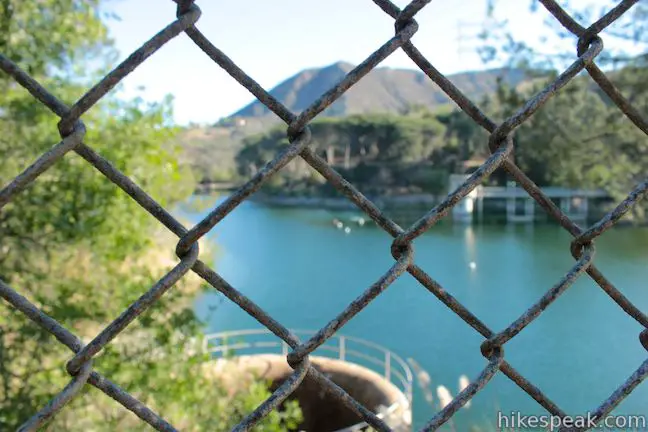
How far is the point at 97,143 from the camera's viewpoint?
277 centimetres

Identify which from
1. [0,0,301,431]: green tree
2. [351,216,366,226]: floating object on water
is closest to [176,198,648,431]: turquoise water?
[0,0,301,431]: green tree

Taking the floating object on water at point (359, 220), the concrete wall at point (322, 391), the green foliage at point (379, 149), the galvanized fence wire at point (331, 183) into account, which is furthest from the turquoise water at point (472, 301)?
the galvanized fence wire at point (331, 183)

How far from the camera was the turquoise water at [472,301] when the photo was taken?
6.11 meters

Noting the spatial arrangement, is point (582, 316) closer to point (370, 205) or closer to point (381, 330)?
point (381, 330)

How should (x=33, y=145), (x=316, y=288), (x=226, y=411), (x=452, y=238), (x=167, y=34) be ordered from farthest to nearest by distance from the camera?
(x=452, y=238) < (x=316, y=288) < (x=226, y=411) < (x=33, y=145) < (x=167, y=34)

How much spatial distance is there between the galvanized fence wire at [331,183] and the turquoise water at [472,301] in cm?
272

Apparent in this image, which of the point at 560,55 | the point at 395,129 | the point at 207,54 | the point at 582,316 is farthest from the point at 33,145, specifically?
the point at 395,129

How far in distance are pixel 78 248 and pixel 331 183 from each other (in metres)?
2.42

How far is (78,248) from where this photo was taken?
106 inches

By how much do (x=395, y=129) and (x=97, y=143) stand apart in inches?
592

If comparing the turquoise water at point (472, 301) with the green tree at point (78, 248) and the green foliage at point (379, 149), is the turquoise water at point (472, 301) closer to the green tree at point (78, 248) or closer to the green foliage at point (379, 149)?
the green tree at point (78, 248)

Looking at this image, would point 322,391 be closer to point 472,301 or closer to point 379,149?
point 472,301

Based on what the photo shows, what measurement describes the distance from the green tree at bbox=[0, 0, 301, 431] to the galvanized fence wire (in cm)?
200

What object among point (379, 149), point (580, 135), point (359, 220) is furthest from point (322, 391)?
point (379, 149)
